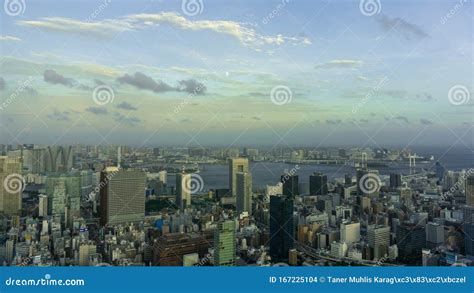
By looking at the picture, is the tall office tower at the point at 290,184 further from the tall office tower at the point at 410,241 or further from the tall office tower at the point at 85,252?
the tall office tower at the point at 85,252

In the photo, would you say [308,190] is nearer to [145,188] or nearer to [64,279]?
[145,188]

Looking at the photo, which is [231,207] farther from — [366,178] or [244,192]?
[366,178]

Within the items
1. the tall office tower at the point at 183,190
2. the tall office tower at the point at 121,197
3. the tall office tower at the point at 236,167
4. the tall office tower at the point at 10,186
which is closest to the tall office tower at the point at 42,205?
the tall office tower at the point at 10,186

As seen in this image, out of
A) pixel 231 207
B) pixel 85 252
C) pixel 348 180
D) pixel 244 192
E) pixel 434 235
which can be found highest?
pixel 348 180

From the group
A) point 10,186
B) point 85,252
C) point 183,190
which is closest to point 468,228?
point 183,190

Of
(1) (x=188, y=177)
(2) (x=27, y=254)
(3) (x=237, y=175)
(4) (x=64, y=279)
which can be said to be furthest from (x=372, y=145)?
(2) (x=27, y=254)
